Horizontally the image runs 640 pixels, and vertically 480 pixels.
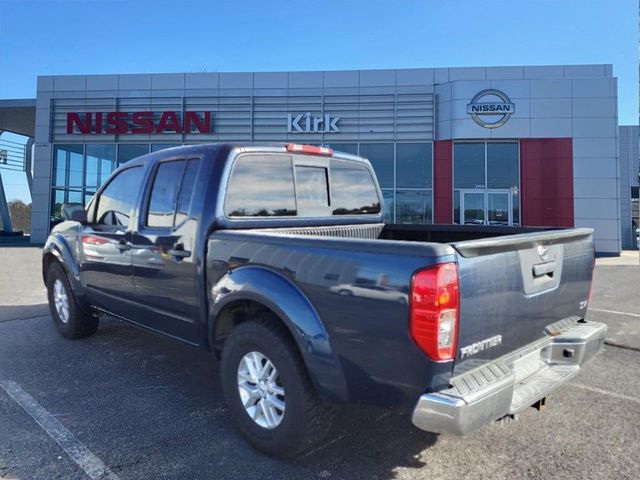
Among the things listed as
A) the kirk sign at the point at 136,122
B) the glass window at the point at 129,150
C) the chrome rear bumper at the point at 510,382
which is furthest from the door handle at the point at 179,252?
the glass window at the point at 129,150

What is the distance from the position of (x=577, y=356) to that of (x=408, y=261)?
1646 mm

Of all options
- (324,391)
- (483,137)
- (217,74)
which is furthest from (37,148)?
(324,391)

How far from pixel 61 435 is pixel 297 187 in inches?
98.7

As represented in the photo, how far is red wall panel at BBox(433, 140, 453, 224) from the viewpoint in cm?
1917

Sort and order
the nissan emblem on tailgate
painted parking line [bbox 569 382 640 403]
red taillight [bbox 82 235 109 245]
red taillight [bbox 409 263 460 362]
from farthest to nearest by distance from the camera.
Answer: red taillight [bbox 82 235 109 245] < painted parking line [bbox 569 382 640 403] < the nissan emblem on tailgate < red taillight [bbox 409 263 460 362]

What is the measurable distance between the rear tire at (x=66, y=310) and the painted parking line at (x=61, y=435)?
3.98 feet

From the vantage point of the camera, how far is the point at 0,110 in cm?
2383

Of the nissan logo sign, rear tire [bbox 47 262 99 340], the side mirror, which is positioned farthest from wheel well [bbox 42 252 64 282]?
the nissan logo sign

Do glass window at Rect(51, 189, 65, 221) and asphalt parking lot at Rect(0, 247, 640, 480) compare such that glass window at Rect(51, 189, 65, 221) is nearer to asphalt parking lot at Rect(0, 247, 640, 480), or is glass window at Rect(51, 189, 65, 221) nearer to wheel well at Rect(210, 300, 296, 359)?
asphalt parking lot at Rect(0, 247, 640, 480)

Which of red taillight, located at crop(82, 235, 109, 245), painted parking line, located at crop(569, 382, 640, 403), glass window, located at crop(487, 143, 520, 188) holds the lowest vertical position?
painted parking line, located at crop(569, 382, 640, 403)

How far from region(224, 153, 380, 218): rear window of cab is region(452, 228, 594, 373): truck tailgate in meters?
1.87

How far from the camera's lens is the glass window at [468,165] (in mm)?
19250

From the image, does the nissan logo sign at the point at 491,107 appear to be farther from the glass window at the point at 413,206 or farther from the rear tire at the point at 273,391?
the rear tire at the point at 273,391

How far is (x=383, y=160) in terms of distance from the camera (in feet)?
64.8
